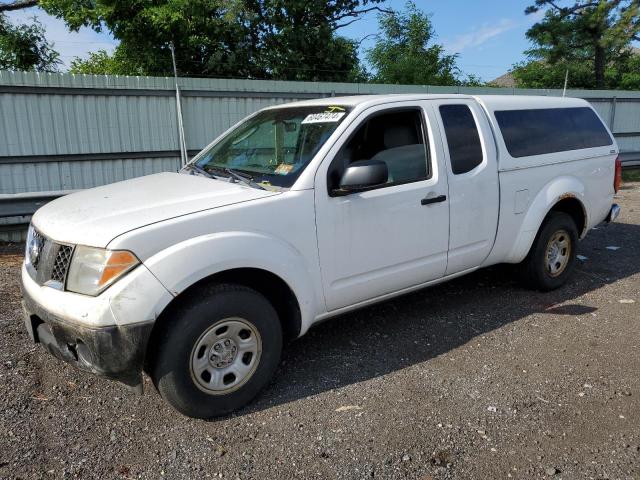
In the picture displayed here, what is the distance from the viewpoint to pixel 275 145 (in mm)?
3932

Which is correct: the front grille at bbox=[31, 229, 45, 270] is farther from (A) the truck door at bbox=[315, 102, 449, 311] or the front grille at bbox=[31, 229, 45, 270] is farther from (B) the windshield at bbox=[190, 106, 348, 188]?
(A) the truck door at bbox=[315, 102, 449, 311]

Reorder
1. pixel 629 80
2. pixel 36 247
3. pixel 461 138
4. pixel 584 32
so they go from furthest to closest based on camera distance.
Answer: pixel 629 80 < pixel 584 32 < pixel 461 138 < pixel 36 247

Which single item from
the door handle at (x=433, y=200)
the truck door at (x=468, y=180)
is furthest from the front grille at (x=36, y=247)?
the truck door at (x=468, y=180)

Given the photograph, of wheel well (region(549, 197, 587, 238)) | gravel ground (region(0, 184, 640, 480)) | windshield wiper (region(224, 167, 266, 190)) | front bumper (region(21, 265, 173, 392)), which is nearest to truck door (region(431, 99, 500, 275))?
gravel ground (region(0, 184, 640, 480))

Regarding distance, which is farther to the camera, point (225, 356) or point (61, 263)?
point (225, 356)

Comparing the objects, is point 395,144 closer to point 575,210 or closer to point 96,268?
point 96,268

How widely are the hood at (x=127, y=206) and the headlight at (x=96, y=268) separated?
6cm

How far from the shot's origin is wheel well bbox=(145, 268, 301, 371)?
2.95 metres

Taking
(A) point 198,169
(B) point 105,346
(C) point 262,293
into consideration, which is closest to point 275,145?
(A) point 198,169

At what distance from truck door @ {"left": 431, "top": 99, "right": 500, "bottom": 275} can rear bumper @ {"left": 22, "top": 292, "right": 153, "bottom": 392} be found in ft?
8.07

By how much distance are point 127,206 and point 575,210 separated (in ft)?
14.1

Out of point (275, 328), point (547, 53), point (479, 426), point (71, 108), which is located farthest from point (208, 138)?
point (547, 53)

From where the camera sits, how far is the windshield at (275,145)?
11.6 feet

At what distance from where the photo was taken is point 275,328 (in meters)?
3.28
